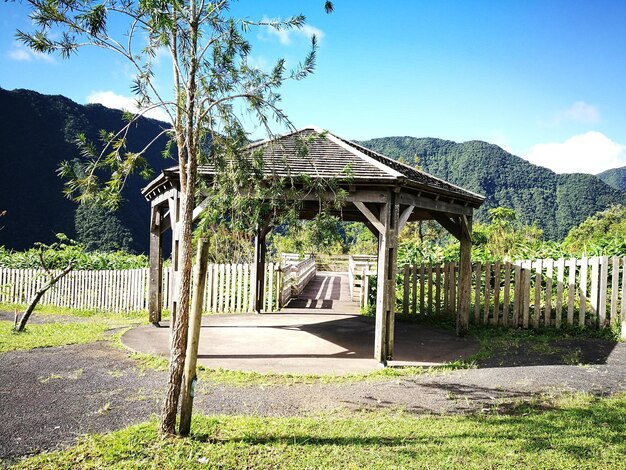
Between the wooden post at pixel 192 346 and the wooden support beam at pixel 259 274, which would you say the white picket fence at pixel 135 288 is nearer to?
the wooden support beam at pixel 259 274

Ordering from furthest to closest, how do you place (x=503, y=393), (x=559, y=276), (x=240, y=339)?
(x=559, y=276) < (x=240, y=339) < (x=503, y=393)

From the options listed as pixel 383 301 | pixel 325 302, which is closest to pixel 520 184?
pixel 325 302

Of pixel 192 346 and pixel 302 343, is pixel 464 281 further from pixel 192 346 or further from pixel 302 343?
pixel 192 346

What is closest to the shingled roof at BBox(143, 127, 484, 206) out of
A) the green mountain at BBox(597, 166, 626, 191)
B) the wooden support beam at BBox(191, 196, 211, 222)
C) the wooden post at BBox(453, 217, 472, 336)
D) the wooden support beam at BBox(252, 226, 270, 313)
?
the wooden support beam at BBox(191, 196, 211, 222)

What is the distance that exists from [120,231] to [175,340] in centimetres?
4111

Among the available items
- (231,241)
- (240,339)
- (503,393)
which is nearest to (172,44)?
(503,393)

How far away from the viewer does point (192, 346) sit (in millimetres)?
4043

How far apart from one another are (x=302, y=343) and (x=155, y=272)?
14.5 feet

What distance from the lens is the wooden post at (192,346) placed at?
13.3 ft

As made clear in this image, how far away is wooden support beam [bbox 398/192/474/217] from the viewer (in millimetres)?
7888

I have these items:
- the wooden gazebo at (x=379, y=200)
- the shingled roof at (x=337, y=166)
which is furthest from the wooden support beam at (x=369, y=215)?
the shingled roof at (x=337, y=166)

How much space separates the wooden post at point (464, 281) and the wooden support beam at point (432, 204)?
0.27 metres

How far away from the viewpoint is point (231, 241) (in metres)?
22.5

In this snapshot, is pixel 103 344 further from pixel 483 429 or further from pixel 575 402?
pixel 575 402
